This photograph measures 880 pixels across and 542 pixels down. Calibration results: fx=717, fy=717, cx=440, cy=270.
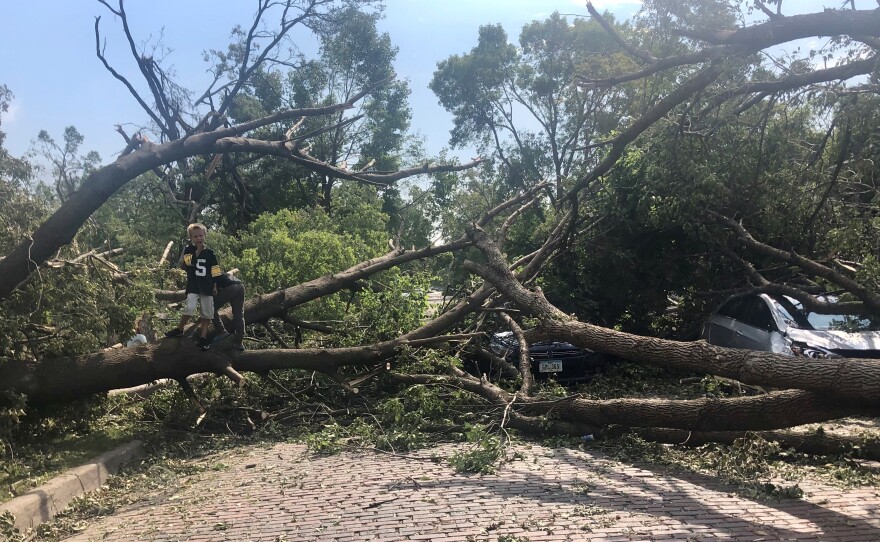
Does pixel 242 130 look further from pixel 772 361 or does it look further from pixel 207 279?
pixel 772 361

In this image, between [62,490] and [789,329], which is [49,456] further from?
[789,329]

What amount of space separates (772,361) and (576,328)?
211 centimetres

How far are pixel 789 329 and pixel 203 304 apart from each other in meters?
7.13

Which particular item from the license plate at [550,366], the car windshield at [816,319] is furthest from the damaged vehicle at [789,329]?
the license plate at [550,366]

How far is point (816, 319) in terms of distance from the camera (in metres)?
9.63

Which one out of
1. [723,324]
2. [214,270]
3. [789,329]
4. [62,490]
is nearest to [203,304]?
[214,270]

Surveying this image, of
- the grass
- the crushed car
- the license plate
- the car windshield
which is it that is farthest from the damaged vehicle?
the grass

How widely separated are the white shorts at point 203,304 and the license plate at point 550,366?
15.1ft

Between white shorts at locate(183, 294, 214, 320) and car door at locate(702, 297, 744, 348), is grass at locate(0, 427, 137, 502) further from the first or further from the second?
car door at locate(702, 297, 744, 348)

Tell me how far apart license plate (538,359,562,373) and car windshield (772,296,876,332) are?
3014 mm

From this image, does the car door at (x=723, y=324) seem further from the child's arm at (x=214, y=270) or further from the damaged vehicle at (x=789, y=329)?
the child's arm at (x=214, y=270)

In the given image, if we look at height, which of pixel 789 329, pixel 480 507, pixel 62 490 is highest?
pixel 789 329

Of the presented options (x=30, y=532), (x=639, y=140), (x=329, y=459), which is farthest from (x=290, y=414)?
(x=639, y=140)

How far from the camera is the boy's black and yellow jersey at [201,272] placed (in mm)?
7480
